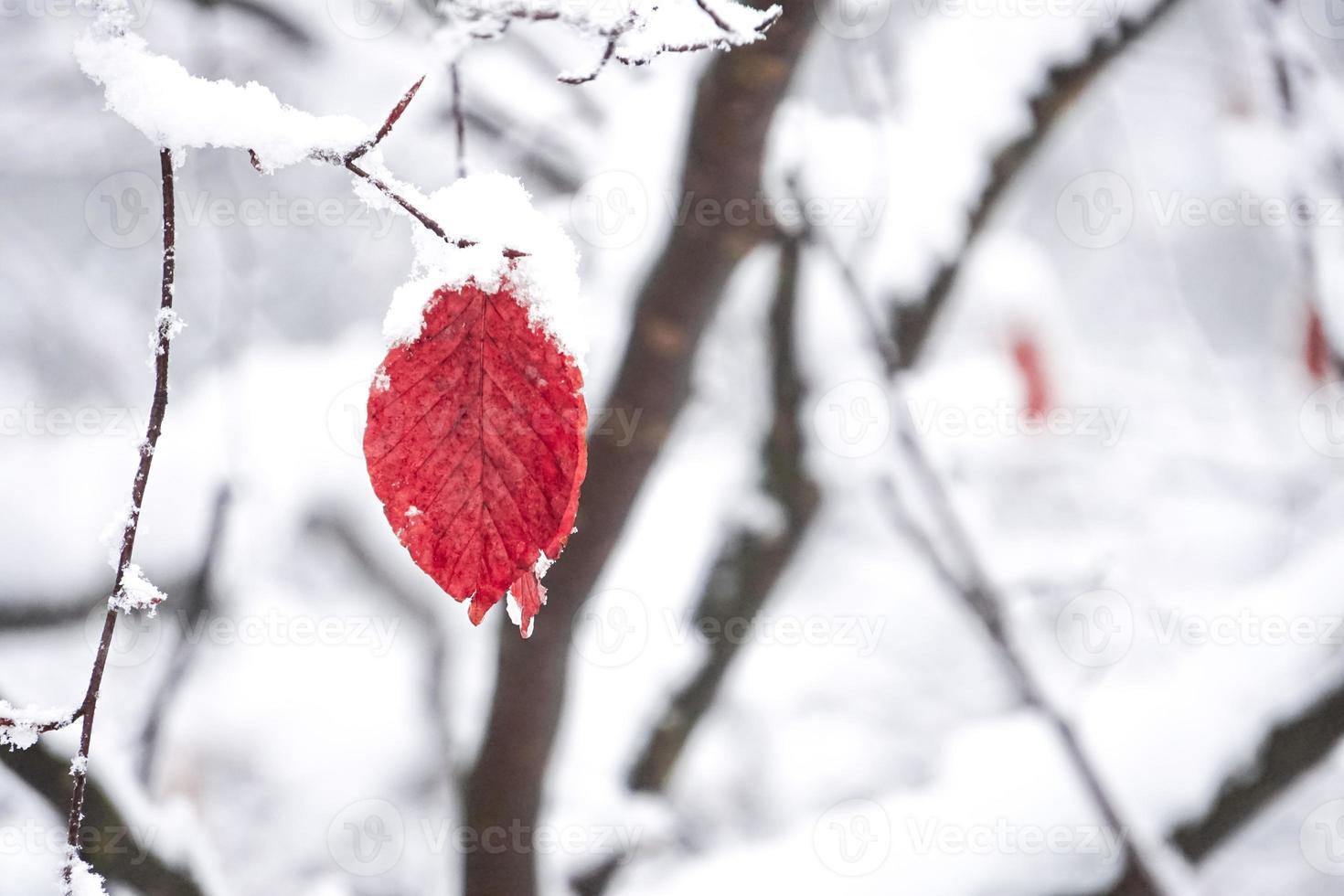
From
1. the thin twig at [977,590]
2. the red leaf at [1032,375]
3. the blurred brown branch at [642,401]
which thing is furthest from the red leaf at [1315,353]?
the blurred brown branch at [642,401]

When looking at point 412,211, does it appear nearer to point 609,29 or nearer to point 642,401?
point 609,29

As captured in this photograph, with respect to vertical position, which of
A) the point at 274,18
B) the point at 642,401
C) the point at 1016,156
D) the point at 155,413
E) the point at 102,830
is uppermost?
the point at 274,18

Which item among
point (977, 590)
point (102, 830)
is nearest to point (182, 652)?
point (102, 830)

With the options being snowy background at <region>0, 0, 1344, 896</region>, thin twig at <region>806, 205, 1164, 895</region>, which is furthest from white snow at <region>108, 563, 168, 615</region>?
thin twig at <region>806, 205, 1164, 895</region>

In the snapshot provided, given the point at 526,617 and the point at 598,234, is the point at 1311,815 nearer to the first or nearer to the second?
the point at 598,234

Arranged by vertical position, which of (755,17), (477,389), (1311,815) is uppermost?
(755,17)

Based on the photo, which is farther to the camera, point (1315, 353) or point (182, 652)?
point (1315, 353)

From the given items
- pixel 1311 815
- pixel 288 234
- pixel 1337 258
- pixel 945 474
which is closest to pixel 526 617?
pixel 945 474

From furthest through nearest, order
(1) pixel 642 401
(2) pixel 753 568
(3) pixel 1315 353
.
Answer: (3) pixel 1315 353 < (2) pixel 753 568 < (1) pixel 642 401
